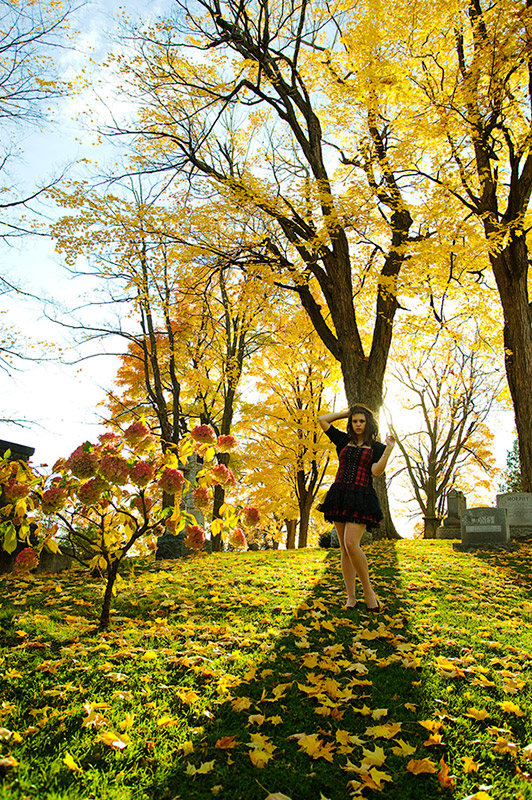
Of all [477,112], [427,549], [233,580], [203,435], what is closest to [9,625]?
[203,435]

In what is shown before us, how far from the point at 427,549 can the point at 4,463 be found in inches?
311

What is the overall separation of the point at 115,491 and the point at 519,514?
9.26m

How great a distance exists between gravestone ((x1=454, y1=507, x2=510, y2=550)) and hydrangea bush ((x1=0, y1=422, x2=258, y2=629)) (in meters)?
6.77

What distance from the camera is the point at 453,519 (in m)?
12.7

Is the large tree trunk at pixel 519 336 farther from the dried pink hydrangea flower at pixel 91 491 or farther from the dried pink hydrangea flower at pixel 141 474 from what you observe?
the dried pink hydrangea flower at pixel 91 491

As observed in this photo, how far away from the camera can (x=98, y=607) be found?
4.69m

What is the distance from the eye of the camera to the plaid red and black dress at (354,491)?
13.9 ft

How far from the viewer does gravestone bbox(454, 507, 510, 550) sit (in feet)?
28.9

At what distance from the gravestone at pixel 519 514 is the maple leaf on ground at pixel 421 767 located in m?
8.75

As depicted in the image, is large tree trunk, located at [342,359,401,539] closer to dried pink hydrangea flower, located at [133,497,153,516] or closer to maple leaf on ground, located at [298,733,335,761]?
dried pink hydrangea flower, located at [133,497,153,516]

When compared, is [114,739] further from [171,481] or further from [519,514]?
[519,514]

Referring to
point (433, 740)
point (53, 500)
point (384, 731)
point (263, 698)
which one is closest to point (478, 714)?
point (433, 740)

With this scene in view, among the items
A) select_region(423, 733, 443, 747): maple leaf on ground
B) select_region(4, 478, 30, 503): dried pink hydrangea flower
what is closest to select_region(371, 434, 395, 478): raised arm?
select_region(423, 733, 443, 747): maple leaf on ground

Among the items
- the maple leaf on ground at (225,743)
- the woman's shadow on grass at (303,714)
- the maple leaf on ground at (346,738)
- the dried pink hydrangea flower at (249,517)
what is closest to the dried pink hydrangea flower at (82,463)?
the dried pink hydrangea flower at (249,517)
